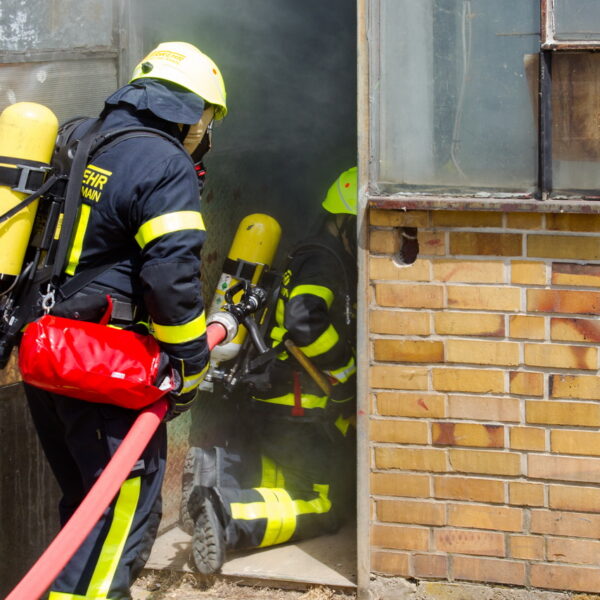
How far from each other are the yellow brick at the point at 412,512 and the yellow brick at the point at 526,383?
0.55 meters

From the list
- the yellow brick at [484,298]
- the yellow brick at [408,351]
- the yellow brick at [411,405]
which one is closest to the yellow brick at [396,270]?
the yellow brick at [484,298]

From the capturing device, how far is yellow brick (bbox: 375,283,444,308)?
329cm

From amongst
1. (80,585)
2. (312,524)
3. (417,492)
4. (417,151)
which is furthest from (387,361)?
(80,585)

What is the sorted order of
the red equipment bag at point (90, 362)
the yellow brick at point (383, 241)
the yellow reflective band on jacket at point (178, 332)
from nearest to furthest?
the red equipment bag at point (90, 362), the yellow reflective band on jacket at point (178, 332), the yellow brick at point (383, 241)

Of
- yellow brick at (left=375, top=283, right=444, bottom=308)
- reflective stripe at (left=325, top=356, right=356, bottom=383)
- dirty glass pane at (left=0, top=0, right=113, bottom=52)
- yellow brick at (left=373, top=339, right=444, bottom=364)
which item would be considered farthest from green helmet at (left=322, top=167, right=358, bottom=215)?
dirty glass pane at (left=0, top=0, right=113, bottom=52)

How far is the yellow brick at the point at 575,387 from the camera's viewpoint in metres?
3.20

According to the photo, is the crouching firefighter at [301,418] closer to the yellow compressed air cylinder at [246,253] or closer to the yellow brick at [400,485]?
the yellow compressed air cylinder at [246,253]

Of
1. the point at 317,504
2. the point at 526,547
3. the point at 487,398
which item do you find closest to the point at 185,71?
the point at 487,398

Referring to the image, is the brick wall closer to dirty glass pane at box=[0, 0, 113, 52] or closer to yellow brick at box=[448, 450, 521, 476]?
yellow brick at box=[448, 450, 521, 476]

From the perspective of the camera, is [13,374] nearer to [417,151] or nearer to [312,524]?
[312,524]

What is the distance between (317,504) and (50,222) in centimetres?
198

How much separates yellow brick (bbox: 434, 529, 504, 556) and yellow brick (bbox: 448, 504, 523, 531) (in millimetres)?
32

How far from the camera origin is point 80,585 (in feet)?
9.28

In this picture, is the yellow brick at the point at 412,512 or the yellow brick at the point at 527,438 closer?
the yellow brick at the point at 527,438
